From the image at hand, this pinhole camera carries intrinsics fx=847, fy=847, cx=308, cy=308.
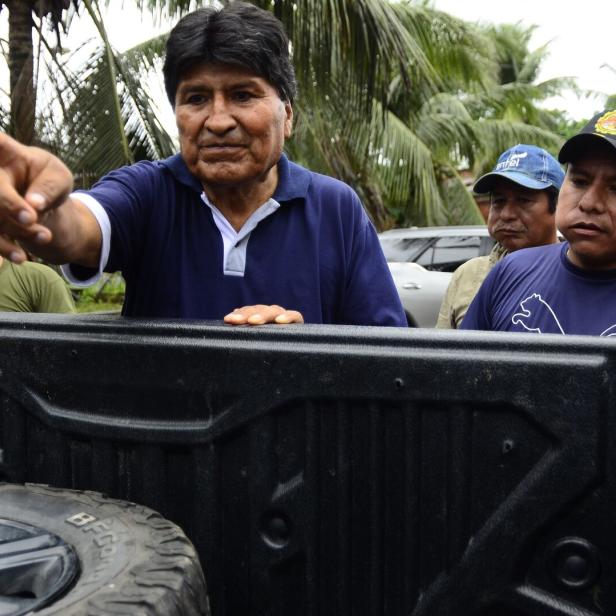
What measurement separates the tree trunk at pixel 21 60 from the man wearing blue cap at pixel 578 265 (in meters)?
6.23

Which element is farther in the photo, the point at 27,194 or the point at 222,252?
the point at 222,252

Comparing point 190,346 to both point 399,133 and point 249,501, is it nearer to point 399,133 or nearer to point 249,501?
point 249,501

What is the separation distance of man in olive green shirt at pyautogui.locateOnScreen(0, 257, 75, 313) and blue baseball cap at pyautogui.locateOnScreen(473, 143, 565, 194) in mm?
1922

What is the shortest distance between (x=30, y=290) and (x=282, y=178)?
210 centimetres

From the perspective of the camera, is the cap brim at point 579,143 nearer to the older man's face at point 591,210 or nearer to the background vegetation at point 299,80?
the older man's face at point 591,210

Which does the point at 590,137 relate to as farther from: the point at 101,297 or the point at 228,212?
the point at 101,297

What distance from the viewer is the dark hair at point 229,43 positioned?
192 cm

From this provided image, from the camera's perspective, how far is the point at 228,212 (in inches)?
78.6

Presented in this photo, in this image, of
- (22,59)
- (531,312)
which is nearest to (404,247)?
(22,59)

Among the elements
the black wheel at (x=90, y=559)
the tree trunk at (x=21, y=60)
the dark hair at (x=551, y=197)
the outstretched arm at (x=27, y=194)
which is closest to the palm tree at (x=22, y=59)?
the tree trunk at (x=21, y=60)

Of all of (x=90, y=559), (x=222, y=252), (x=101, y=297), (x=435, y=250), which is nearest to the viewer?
(x=90, y=559)

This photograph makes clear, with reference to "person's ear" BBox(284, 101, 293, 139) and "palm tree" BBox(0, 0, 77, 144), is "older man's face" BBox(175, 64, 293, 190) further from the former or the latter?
"palm tree" BBox(0, 0, 77, 144)

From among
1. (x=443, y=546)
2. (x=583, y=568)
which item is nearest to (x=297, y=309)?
(x=443, y=546)

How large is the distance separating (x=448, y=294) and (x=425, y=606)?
97.9 inches
